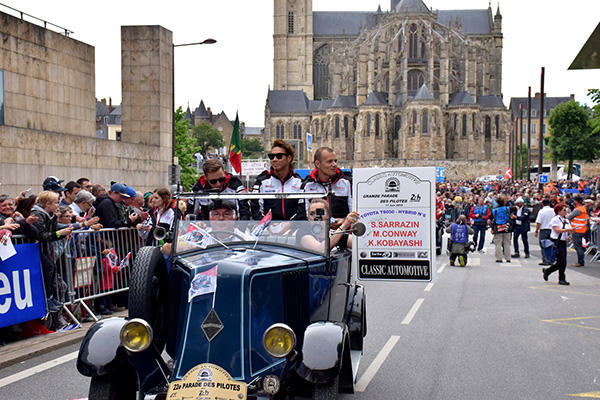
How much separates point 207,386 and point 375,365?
3.32m

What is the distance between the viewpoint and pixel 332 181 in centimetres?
734

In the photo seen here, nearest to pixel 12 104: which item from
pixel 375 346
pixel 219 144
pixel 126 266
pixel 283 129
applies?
pixel 126 266

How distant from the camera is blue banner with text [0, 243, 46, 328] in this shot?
852 centimetres

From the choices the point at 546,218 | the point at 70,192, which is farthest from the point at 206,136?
the point at 70,192

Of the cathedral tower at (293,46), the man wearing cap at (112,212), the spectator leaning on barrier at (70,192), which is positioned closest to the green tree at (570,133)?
the cathedral tower at (293,46)

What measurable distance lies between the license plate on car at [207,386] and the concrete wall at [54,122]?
16.3m

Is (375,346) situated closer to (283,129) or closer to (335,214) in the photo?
(335,214)

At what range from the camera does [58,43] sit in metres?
23.3

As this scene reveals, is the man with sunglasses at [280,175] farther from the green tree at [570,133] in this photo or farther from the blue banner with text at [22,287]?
the green tree at [570,133]

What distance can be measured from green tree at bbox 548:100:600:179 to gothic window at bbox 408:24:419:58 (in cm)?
2769

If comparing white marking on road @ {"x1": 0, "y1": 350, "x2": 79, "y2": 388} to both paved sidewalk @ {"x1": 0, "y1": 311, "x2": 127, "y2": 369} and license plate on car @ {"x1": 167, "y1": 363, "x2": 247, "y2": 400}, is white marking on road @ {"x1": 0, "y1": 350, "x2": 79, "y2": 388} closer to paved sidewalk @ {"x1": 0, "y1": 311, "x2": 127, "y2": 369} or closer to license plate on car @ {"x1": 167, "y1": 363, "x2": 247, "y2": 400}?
paved sidewalk @ {"x1": 0, "y1": 311, "x2": 127, "y2": 369}

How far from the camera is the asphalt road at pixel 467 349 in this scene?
6.74 meters

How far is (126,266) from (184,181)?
163 ft

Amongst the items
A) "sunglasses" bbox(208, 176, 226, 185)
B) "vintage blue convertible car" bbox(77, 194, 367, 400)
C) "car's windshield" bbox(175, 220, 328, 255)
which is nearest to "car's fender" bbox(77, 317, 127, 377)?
"vintage blue convertible car" bbox(77, 194, 367, 400)
